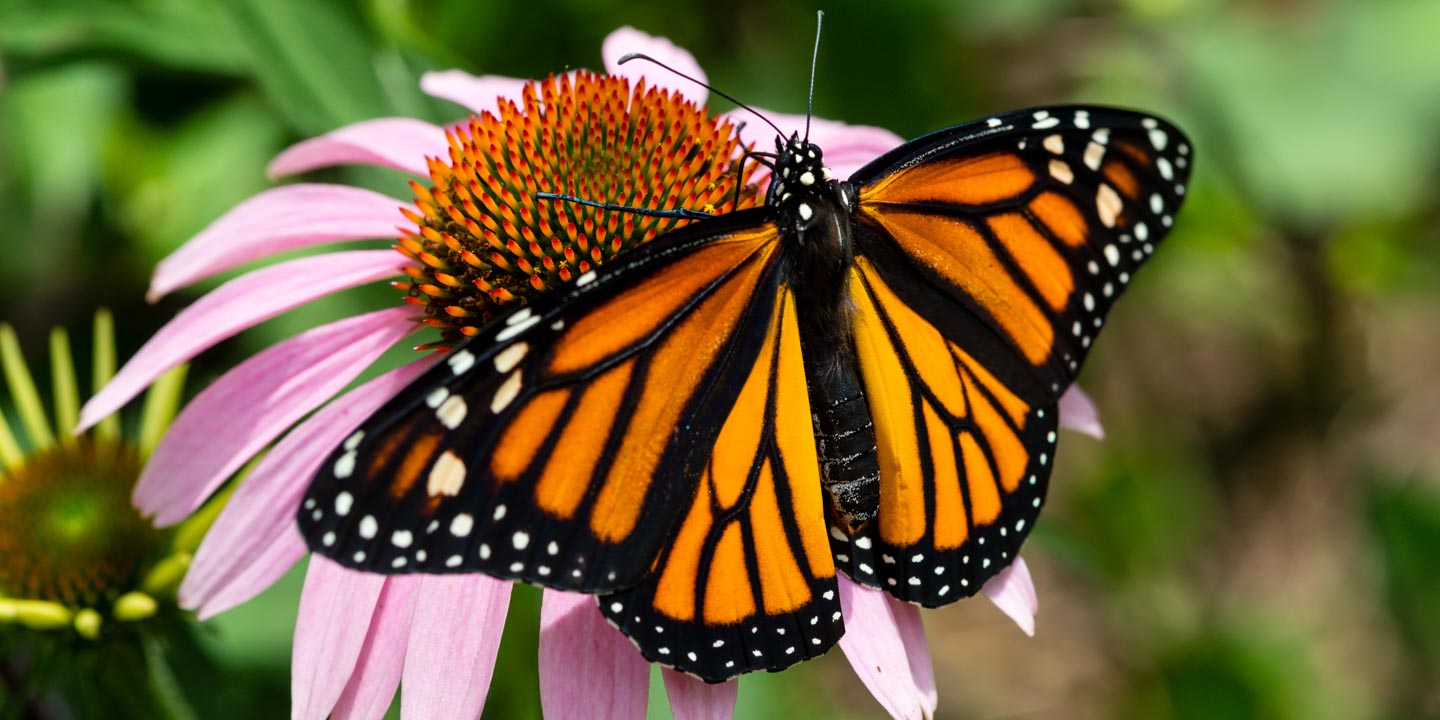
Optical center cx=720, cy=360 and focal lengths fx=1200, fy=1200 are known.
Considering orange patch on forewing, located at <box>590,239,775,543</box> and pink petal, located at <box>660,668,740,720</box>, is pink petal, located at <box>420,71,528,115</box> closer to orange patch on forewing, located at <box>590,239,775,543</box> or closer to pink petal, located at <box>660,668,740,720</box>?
orange patch on forewing, located at <box>590,239,775,543</box>

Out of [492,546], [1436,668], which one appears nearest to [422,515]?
[492,546]

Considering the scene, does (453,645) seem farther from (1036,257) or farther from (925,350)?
(1036,257)

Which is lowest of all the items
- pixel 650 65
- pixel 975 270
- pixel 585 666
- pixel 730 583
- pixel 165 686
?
pixel 165 686

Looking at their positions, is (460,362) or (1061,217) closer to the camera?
(460,362)

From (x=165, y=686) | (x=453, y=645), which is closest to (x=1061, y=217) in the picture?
(x=453, y=645)

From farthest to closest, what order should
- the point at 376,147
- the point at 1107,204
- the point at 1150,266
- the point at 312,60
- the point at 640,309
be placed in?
the point at 1150,266 < the point at 312,60 < the point at 376,147 < the point at 1107,204 < the point at 640,309

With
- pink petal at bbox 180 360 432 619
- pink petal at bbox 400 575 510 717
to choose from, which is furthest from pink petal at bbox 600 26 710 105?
pink petal at bbox 400 575 510 717
